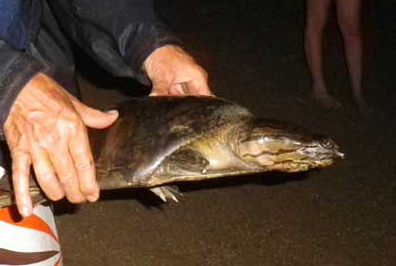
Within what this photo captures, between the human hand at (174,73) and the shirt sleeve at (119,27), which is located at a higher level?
Result: the shirt sleeve at (119,27)

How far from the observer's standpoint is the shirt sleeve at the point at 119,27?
1791 mm

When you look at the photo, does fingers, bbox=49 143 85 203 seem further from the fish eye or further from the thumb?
the fish eye

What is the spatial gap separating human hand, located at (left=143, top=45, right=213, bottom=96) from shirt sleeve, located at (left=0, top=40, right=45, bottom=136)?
488mm

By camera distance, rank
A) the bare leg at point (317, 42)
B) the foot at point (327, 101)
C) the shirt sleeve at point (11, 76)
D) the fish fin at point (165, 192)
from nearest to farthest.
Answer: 1. the shirt sleeve at point (11, 76)
2. the fish fin at point (165, 192)
3. the bare leg at point (317, 42)
4. the foot at point (327, 101)

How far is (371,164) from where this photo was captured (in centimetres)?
382

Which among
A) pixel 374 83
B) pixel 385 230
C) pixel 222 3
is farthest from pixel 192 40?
pixel 385 230

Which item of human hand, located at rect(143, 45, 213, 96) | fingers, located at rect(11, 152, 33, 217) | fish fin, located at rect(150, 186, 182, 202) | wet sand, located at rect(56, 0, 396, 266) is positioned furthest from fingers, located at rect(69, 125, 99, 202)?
wet sand, located at rect(56, 0, 396, 266)

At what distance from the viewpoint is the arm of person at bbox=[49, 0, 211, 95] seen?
1792 mm

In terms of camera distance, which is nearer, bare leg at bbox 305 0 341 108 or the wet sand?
the wet sand

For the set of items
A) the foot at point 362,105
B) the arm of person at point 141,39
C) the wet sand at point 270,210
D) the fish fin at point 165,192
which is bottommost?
the wet sand at point 270,210

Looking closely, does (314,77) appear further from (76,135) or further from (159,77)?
(76,135)

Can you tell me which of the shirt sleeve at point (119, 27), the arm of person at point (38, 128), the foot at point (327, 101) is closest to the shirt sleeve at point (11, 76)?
the arm of person at point (38, 128)

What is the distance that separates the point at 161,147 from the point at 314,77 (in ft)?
10.5

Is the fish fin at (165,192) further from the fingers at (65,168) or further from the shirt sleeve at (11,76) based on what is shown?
the shirt sleeve at (11,76)
